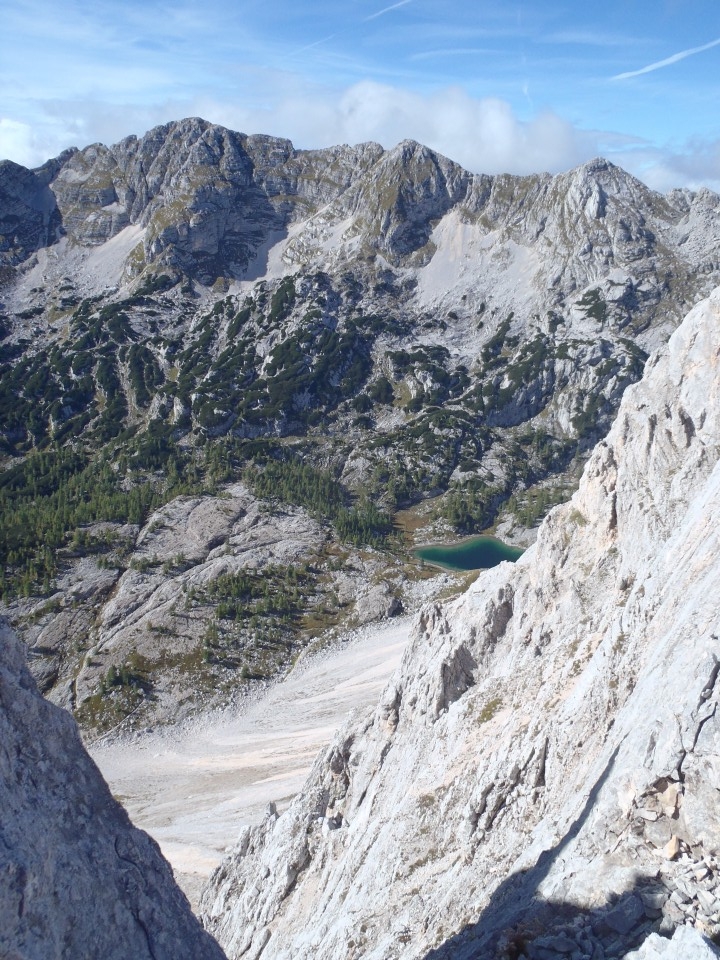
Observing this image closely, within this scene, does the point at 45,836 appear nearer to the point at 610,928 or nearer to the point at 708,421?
the point at 610,928

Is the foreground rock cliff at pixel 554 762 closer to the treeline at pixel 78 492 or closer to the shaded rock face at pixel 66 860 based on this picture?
the shaded rock face at pixel 66 860

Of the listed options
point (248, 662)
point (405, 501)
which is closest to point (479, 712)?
point (248, 662)

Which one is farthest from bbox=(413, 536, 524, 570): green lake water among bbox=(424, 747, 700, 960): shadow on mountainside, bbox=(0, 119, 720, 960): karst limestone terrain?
bbox=(424, 747, 700, 960): shadow on mountainside

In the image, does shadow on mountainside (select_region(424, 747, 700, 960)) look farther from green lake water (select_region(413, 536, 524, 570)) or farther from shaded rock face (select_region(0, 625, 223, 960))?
green lake water (select_region(413, 536, 524, 570))

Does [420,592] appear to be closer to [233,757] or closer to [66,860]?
[233,757]

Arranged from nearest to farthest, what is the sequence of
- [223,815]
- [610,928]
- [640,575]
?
[610,928]
[640,575]
[223,815]

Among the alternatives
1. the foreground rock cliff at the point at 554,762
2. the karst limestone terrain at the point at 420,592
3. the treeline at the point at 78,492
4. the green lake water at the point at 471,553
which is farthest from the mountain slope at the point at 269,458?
the foreground rock cliff at the point at 554,762
